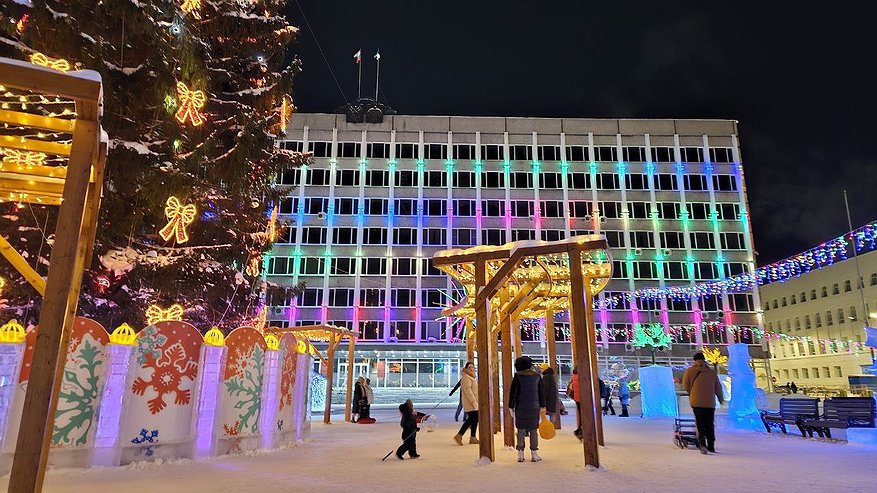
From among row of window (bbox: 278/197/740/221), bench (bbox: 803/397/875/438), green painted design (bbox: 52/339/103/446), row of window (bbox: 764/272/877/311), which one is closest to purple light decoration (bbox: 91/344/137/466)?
green painted design (bbox: 52/339/103/446)

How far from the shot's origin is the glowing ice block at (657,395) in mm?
19172

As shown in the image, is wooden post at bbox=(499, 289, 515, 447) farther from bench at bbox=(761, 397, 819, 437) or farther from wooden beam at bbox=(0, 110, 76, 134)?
wooden beam at bbox=(0, 110, 76, 134)

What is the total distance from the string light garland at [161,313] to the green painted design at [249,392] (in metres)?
2.69

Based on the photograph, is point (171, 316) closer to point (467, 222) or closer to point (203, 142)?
point (203, 142)

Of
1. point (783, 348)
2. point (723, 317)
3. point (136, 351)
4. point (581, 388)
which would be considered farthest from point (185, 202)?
point (783, 348)

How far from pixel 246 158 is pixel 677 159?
134 ft

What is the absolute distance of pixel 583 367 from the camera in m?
7.94

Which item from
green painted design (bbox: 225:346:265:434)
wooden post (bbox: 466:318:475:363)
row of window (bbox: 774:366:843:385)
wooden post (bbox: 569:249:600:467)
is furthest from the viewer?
row of window (bbox: 774:366:843:385)

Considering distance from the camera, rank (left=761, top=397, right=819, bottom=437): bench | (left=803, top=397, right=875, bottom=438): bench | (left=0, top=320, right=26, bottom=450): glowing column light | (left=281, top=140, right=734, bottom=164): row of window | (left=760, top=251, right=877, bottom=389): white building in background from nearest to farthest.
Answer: (left=0, top=320, right=26, bottom=450): glowing column light < (left=803, top=397, right=875, bottom=438): bench < (left=761, top=397, right=819, bottom=437): bench < (left=760, top=251, right=877, bottom=389): white building in background < (left=281, top=140, right=734, bottom=164): row of window

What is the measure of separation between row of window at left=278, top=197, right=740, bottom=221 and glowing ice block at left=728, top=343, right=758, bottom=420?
2938 centimetres

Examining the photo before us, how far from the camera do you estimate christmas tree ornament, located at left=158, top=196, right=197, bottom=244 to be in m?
10.6

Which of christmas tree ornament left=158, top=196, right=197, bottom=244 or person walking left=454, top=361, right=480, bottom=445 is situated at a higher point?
christmas tree ornament left=158, top=196, right=197, bottom=244

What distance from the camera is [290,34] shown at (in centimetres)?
1448

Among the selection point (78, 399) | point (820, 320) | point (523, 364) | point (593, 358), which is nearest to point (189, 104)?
point (78, 399)
